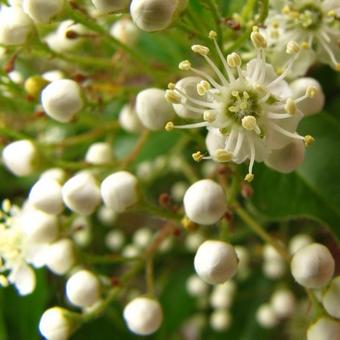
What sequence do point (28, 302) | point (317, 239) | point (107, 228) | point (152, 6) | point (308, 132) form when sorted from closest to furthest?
point (152, 6) → point (308, 132) → point (28, 302) → point (317, 239) → point (107, 228)

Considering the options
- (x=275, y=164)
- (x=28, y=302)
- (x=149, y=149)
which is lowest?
(x=28, y=302)

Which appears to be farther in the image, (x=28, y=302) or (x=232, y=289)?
(x=232, y=289)

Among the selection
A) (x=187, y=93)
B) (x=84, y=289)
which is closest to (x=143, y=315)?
(x=84, y=289)

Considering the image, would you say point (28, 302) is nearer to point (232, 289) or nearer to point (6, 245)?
point (6, 245)

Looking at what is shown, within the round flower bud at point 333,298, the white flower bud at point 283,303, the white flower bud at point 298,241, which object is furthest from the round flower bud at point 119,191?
the white flower bud at point 283,303

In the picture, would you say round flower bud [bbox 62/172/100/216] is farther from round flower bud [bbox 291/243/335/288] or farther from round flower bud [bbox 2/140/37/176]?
round flower bud [bbox 291/243/335/288]

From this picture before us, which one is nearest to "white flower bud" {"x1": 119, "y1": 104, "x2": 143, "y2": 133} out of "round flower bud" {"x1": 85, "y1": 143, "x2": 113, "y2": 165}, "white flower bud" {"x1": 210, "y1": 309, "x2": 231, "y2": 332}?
"round flower bud" {"x1": 85, "y1": 143, "x2": 113, "y2": 165}

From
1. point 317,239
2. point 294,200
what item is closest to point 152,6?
point 294,200
